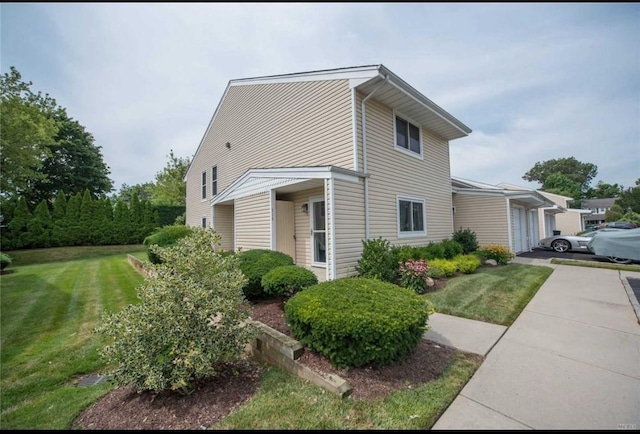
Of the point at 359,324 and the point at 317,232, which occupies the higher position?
the point at 317,232

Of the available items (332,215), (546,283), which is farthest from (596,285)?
(332,215)

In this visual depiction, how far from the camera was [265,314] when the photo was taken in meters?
4.88

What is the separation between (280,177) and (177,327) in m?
5.12

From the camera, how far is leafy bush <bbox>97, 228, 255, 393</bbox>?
270 centimetres

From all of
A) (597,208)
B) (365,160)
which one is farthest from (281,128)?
(597,208)

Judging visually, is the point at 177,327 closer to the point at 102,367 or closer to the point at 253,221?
the point at 102,367

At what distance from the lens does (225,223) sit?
12.6 metres

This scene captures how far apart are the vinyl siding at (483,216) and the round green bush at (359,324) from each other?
36.8 ft

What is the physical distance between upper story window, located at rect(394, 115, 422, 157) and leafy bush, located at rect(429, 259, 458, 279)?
3884 millimetres

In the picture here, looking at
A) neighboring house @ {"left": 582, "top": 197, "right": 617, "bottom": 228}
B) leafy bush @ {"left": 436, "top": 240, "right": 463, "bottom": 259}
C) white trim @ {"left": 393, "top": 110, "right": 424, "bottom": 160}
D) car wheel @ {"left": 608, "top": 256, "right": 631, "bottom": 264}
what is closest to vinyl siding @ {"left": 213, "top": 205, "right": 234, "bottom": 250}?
white trim @ {"left": 393, "top": 110, "right": 424, "bottom": 160}

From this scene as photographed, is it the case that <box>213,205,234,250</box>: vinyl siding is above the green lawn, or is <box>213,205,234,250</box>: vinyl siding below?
above

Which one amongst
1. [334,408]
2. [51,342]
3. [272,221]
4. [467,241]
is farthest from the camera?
[467,241]

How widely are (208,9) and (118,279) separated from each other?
9053 mm

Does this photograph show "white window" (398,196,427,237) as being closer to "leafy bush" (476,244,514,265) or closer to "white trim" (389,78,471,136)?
"leafy bush" (476,244,514,265)
